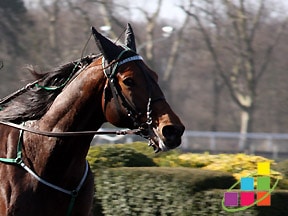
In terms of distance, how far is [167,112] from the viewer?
13.2 ft

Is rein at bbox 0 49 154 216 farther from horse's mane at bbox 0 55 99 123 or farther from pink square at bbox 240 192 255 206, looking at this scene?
pink square at bbox 240 192 255 206

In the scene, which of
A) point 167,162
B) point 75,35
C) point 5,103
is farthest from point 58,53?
point 5,103

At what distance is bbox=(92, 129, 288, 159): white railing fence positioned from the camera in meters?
27.2

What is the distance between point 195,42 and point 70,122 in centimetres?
3269

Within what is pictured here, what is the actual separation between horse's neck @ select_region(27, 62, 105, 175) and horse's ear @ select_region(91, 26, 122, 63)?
0.40 ft

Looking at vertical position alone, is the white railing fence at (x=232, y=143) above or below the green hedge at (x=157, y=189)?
below

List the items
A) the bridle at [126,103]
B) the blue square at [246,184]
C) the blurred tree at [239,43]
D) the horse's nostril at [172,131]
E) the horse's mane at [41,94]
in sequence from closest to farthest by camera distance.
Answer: the horse's nostril at [172,131] → the bridle at [126,103] → the horse's mane at [41,94] → the blue square at [246,184] → the blurred tree at [239,43]

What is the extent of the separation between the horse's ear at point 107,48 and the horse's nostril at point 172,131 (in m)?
0.57

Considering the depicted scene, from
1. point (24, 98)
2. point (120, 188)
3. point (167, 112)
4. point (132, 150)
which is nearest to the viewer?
point (167, 112)

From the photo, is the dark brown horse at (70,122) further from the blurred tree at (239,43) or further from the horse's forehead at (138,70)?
the blurred tree at (239,43)

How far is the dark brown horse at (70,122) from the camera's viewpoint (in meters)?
4.16

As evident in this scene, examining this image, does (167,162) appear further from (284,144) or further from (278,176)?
(284,144)

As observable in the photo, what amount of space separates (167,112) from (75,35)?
29155 millimetres

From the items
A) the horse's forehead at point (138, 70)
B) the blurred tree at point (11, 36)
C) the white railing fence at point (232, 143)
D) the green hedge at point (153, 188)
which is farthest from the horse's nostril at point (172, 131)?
the blurred tree at point (11, 36)
